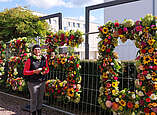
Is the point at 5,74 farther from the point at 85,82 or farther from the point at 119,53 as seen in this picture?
the point at 119,53

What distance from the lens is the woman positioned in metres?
4.05

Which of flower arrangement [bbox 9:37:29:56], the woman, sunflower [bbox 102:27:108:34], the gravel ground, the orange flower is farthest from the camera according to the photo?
flower arrangement [bbox 9:37:29:56]

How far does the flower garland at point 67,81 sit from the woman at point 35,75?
810 millimetres

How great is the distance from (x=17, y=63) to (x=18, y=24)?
4084 mm

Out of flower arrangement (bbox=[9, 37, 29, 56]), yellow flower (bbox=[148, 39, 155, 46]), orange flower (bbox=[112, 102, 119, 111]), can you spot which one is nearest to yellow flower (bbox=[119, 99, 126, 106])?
orange flower (bbox=[112, 102, 119, 111])

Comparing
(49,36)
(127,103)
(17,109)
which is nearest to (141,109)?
(127,103)

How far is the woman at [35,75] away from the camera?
4.05 metres

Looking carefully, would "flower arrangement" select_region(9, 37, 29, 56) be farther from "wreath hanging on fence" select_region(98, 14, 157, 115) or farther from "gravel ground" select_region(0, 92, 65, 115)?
"wreath hanging on fence" select_region(98, 14, 157, 115)

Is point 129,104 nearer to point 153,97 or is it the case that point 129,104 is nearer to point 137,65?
point 153,97

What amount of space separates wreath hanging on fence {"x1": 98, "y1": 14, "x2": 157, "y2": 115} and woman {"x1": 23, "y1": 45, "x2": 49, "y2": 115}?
137cm

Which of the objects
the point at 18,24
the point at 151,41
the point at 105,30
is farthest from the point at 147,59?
the point at 18,24

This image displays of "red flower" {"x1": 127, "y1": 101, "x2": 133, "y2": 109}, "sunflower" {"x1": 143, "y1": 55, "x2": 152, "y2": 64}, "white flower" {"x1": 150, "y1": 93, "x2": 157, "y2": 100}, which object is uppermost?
"sunflower" {"x1": 143, "y1": 55, "x2": 152, "y2": 64}

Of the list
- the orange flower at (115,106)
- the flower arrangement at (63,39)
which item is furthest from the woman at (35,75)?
the orange flower at (115,106)

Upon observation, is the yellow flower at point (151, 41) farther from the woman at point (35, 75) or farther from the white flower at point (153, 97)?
the woman at point (35, 75)
